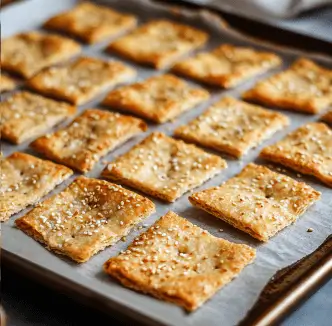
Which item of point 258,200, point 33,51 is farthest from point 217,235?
point 33,51

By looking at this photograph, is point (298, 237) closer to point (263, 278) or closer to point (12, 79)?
point (263, 278)

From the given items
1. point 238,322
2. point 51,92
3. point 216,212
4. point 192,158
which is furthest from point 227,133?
point 238,322

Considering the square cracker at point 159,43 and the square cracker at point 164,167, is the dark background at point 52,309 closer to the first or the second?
the square cracker at point 164,167

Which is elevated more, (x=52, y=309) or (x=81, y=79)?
(x=81, y=79)

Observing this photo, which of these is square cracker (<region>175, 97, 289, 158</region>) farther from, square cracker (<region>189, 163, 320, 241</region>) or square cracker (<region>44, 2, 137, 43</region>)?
square cracker (<region>44, 2, 137, 43</region>)

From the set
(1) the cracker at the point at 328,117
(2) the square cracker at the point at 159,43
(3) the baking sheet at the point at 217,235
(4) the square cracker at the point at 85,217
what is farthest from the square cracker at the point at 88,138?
(1) the cracker at the point at 328,117

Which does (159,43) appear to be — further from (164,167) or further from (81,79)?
(164,167)
